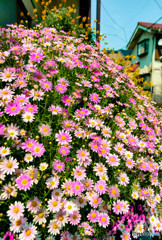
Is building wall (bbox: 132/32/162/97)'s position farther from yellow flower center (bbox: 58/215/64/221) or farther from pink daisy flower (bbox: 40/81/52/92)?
yellow flower center (bbox: 58/215/64/221)

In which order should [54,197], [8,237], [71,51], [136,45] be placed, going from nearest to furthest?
[8,237]
[54,197]
[71,51]
[136,45]

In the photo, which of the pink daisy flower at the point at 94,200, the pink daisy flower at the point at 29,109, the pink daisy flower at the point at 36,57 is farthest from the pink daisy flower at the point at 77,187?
the pink daisy flower at the point at 36,57

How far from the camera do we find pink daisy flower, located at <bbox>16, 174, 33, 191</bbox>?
133 cm

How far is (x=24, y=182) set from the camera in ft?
4.47

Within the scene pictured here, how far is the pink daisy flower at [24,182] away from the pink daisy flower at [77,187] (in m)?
0.35

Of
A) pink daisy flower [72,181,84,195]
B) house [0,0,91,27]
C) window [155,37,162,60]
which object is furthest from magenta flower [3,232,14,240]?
window [155,37,162,60]

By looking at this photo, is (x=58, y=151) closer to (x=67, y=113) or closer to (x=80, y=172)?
(x=80, y=172)

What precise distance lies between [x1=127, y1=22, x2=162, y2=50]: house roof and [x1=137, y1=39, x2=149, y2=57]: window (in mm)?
1221

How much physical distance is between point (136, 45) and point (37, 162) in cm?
2431

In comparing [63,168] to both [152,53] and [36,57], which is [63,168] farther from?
[152,53]

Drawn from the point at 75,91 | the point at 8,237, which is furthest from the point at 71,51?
the point at 8,237

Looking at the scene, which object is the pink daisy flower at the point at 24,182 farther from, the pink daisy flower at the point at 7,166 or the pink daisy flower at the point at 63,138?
the pink daisy flower at the point at 63,138

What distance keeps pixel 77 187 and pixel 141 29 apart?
22.3 m

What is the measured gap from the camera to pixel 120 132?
2113 millimetres
